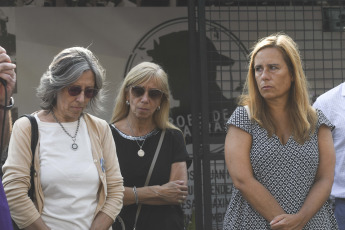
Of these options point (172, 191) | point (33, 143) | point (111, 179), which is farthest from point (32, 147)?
point (172, 191)

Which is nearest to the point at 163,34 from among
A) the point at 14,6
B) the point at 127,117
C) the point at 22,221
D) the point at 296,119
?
the point at 14,6

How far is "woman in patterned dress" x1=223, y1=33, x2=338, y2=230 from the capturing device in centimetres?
378

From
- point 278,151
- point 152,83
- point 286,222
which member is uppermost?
point 152,83

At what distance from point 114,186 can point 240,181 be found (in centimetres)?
69

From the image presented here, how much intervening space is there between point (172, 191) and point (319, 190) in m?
0.96

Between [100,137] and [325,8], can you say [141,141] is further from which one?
[325,8]

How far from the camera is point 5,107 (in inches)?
118

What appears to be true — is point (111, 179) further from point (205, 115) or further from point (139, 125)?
point (205, 115)

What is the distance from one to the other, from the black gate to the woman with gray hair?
1319 millimetres

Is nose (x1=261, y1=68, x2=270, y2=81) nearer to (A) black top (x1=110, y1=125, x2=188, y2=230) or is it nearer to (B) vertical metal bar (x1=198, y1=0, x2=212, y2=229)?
(A) black top (x1=110, y1=125, x2=188, y2=230)

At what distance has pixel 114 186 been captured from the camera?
3.85m

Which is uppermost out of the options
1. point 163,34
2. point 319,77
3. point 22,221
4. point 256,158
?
point 163,34

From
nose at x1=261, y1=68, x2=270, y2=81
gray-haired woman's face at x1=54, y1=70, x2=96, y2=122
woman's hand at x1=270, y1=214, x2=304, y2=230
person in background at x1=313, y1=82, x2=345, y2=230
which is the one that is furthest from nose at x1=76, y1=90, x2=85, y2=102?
person in background at x1=313, y1=82, x2=345, y2=230

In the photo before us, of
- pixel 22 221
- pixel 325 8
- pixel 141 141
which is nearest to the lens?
pixel 22 221
